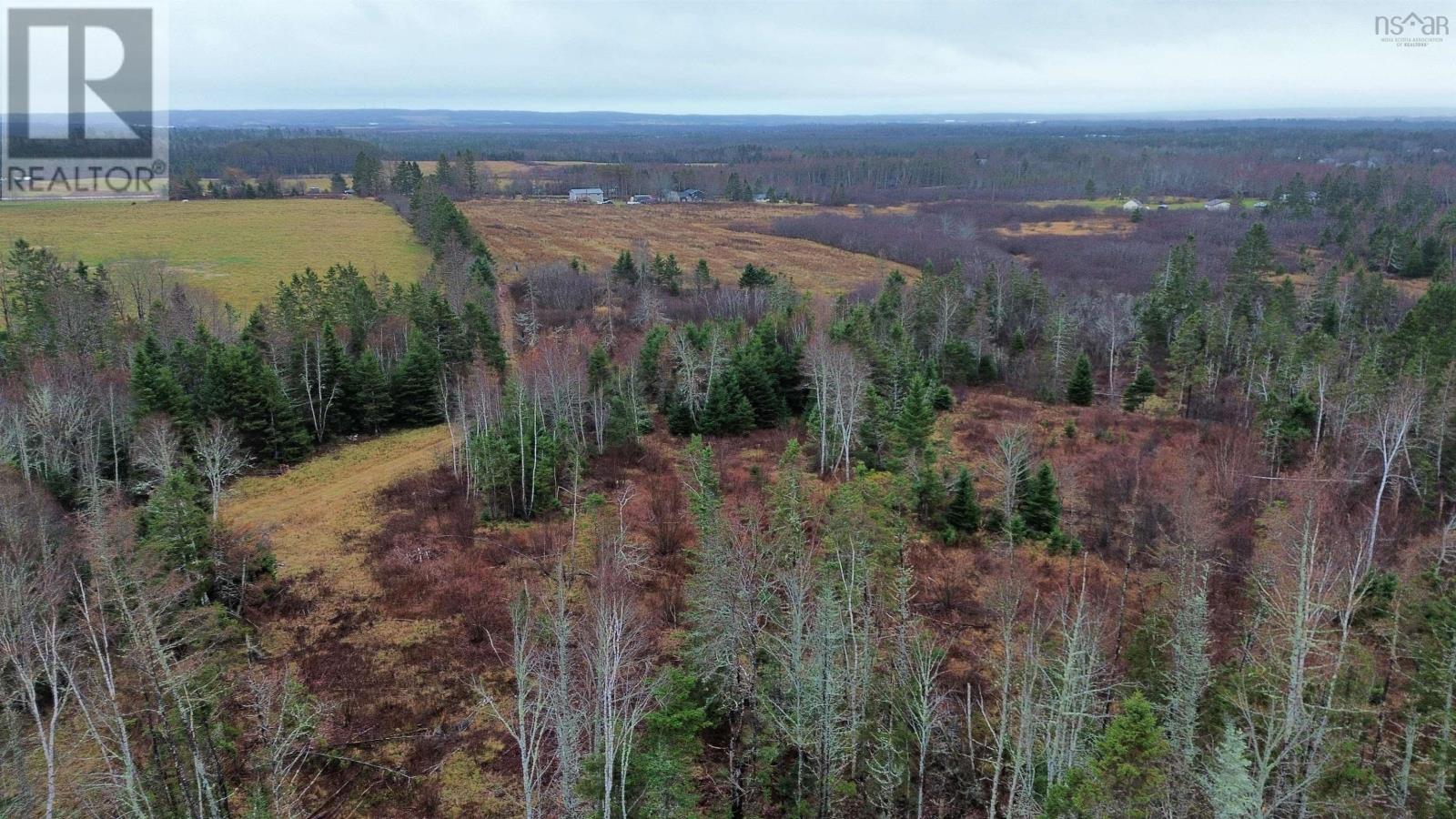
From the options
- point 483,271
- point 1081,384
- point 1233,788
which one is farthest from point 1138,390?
point 483,271

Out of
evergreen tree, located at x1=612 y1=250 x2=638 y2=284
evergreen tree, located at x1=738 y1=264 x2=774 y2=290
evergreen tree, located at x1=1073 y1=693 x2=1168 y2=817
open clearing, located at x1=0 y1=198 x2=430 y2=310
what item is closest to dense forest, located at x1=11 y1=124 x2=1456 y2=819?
evergreen tree, located at x1=1073 y1=693 x2=1168 y2=817

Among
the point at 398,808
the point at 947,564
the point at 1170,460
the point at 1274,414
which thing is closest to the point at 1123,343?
the point at 1274,414

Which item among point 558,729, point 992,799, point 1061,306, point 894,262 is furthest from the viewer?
point 894,262

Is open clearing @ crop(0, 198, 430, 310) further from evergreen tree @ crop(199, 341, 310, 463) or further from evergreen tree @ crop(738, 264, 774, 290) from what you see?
evergreen tree @ crop(738, 264, 774, 290)

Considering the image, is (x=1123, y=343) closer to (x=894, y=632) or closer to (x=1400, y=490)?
(x=1400, y=490)

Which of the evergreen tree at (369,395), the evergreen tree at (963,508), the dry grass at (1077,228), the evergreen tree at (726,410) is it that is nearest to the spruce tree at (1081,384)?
the evergreen tree at (726,410)

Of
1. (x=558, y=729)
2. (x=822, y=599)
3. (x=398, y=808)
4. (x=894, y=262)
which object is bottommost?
(x=398, y=808)
